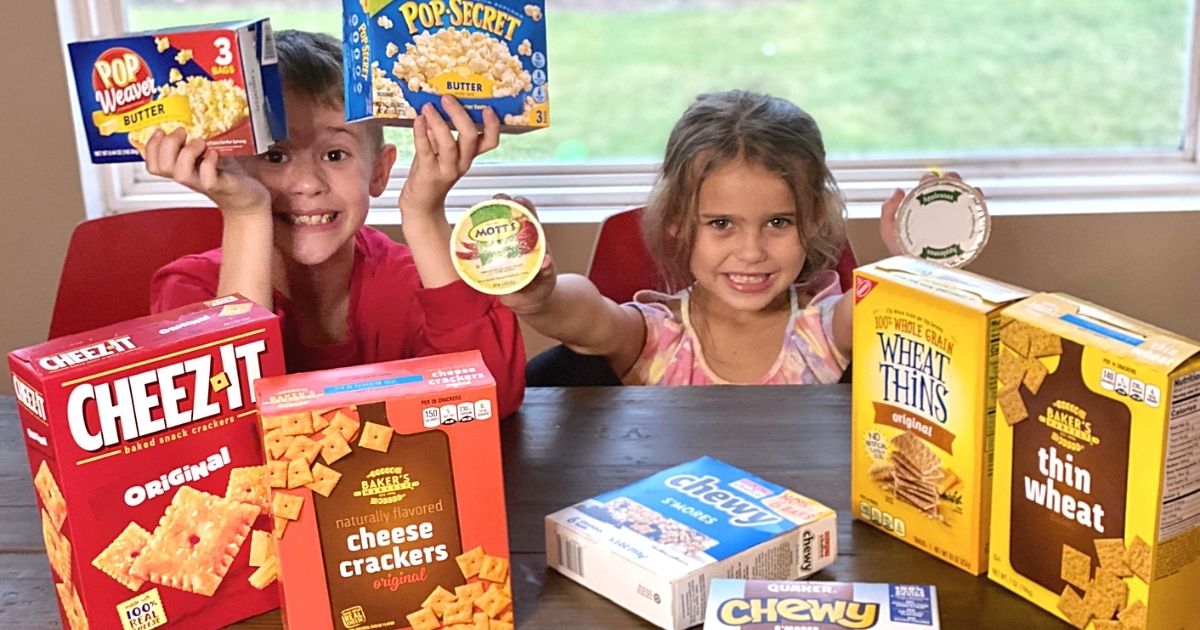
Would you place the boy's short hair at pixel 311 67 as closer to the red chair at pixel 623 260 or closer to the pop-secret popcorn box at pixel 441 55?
the pop-secret popcorn box at pixel 441 55

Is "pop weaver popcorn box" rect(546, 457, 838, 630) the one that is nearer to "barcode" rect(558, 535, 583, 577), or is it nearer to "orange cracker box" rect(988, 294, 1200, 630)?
"barcode" rect(558, 535, 583, 577)

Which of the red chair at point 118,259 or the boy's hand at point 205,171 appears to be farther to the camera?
the red chair at point 118,259

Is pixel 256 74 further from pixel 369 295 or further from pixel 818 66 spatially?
pixel 818 66

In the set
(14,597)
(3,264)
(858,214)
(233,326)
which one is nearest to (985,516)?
(233,326)

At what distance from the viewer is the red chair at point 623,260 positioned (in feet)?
7.06

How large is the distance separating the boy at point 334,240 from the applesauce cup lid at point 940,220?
558 mm

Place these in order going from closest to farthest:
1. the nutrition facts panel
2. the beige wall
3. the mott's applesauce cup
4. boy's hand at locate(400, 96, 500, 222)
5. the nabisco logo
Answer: the nutrition facts panel < the nabisco logo < the mott's applesauce cup < boy's hand at locate(400, 96, 500, 222) < the beige wall

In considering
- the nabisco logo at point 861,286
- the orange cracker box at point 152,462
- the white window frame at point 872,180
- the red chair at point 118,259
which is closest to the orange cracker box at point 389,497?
the orange cracker box at point 152,462

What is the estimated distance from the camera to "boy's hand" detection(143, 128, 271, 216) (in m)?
1.47

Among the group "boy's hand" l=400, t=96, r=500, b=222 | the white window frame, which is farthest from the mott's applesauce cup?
the white window frame

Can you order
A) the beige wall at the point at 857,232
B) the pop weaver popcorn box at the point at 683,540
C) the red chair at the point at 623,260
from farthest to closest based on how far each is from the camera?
the beige wall at the point at 857,232 < the red chair at the point at 623,260 < the pop weaver popcorn box at the point at 683,540

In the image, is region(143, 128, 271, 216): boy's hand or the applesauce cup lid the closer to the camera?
region(143, 128, 271, 216): boy's hand

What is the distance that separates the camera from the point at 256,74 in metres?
1.49

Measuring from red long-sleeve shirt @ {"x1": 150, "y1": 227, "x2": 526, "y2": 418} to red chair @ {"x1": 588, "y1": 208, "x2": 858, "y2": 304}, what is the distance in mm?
372
